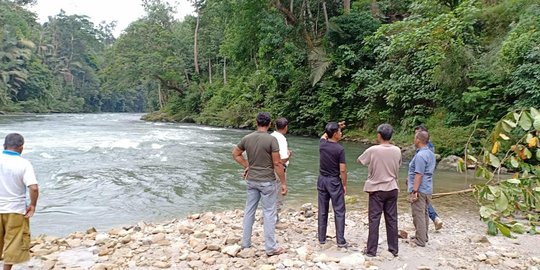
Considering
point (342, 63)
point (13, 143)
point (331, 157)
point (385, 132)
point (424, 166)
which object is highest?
point (342, 63)

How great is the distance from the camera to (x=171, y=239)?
5.43 m

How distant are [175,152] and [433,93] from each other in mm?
Result: 10241

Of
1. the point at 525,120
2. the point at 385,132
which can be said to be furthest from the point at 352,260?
Result: the point at 525,120

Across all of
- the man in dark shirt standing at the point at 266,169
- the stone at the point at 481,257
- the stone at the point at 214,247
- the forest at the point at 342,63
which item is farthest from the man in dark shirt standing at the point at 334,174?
the forest at the point at 342,63

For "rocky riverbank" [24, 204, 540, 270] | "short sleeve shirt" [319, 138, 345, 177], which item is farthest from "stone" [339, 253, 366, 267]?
"short sleeve shirt" [319, 138, 345, 177]

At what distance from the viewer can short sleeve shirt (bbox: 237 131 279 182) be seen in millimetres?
4641

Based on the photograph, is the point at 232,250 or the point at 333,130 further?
the point at 333,130

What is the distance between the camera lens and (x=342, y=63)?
2189 centimetres

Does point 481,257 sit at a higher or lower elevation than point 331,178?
lower

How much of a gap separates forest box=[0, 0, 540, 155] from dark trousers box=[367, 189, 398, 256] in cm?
750

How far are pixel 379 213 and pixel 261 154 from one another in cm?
148

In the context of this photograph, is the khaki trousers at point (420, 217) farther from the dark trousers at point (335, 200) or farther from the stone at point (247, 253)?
the stone at point (247, 253)

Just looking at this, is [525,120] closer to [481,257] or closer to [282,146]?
[481,257]

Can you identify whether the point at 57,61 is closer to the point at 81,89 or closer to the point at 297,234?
the point at 81,89
